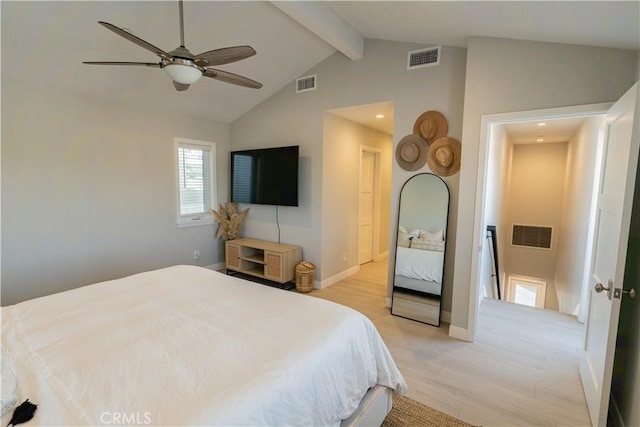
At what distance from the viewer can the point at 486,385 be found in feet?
7.29

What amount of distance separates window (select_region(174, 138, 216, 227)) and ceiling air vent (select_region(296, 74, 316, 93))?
170cm

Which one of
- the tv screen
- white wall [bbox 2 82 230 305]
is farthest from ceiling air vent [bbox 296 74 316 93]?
white wall [bbox 2 82 230 305]

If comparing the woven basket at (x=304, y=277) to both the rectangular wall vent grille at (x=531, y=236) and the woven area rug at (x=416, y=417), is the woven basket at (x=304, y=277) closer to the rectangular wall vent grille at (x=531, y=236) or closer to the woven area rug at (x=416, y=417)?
the woven area rug at (x=416, y=417)

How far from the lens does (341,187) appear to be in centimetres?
444

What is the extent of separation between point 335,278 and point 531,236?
16.0ft

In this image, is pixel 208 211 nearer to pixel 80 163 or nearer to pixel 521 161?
pixel 80 163

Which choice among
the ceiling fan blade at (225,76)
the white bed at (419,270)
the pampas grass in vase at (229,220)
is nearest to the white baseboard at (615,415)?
the white bed at (419,270)

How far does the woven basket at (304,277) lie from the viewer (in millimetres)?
4055

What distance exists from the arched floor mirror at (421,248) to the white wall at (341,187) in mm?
1127

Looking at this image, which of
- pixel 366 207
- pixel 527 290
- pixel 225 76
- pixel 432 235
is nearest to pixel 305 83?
pixel 225 76

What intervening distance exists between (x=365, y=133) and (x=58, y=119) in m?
4.00

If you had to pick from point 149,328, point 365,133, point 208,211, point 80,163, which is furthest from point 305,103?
point 149,328

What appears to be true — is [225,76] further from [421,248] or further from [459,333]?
[459,333]

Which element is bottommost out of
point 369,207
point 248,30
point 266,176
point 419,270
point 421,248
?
point 419,270
